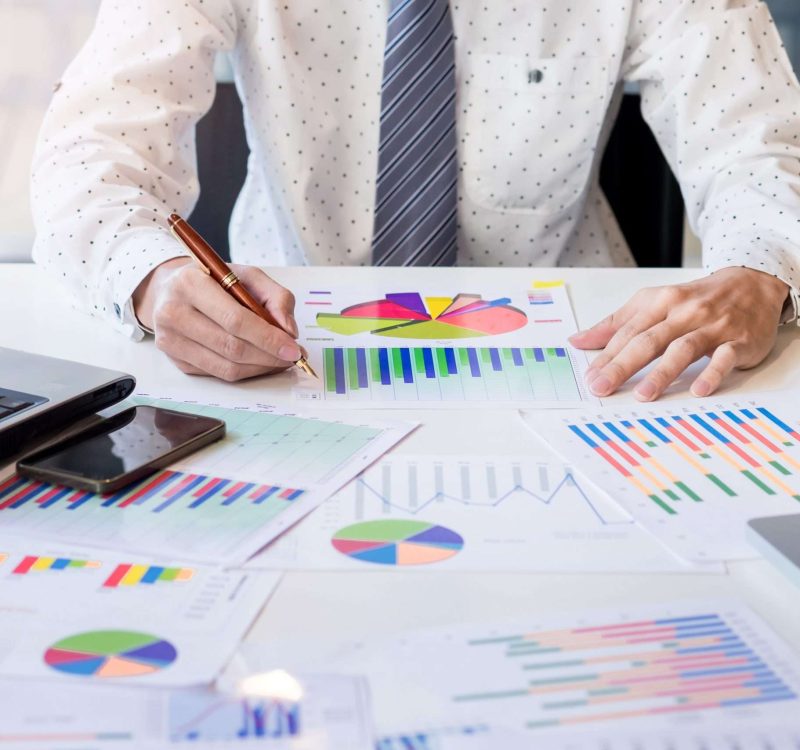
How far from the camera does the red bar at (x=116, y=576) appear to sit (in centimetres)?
57

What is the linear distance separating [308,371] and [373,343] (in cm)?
9

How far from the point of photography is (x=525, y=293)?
1082 millimetres

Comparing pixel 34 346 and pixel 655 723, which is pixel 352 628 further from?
pixel 34 346

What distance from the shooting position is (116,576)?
57 centimetres

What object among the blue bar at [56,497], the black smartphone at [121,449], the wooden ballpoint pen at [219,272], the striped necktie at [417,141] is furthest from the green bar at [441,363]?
the striped necktie at [417,141]

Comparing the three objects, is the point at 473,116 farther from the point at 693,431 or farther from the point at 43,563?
the point at 43,563

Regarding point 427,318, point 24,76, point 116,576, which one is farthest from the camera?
point 24,76

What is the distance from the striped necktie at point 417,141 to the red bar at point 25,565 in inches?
32.2

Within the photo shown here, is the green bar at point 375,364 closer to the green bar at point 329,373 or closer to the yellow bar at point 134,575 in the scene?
the green bar at point 329,373

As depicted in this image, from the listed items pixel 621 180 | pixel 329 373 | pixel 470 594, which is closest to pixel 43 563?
pixel 470 594

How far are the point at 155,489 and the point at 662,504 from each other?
32 cm

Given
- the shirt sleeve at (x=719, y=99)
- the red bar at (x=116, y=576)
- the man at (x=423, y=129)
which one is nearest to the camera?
the red bar at (x=116, y=576)

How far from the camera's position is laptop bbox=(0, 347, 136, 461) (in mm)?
722

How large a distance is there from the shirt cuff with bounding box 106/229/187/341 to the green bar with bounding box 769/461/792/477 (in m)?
0.54
